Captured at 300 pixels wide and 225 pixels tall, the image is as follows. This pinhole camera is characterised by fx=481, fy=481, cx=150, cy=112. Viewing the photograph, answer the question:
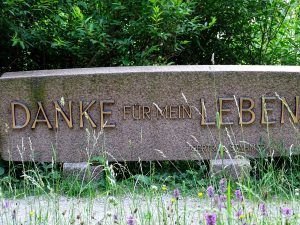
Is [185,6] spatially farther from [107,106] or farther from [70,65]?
[70,65]

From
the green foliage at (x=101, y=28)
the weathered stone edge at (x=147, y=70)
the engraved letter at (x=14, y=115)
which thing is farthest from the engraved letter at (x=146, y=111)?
the engraved letter at (x=14, y=115)

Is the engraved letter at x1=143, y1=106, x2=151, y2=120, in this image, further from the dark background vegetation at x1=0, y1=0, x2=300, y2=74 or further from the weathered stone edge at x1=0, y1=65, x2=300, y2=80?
the dark background vegetation at x1=0, y1=0, x2=300, y2=74

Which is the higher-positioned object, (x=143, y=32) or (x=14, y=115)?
(x=143, y=32)

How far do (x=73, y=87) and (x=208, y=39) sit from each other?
278cm

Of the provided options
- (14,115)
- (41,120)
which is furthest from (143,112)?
(14,115)

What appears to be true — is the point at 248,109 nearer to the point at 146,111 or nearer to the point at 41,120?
the point at 146,111

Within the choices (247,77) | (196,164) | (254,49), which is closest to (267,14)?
(254,49)

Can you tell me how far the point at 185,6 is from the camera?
17.8 feet

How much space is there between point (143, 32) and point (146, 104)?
1.28 m

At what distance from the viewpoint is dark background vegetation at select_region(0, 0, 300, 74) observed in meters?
5.49

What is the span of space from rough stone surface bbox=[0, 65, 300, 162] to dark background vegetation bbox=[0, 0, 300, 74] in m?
0.77

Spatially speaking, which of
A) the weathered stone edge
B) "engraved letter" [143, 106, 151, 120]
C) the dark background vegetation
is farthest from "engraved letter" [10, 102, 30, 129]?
"engraved letter" [143, 106, 151, 120]

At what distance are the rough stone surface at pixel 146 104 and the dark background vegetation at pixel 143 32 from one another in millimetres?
769

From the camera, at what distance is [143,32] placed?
5715 millimetres
